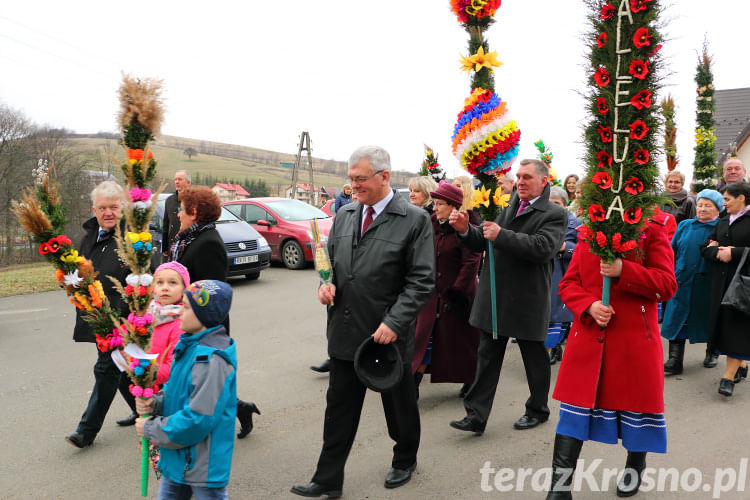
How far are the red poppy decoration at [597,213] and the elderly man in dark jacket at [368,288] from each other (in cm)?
94

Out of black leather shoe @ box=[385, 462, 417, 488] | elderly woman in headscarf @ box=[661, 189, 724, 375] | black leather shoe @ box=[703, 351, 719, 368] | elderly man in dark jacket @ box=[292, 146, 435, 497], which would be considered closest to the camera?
elderly man in dark jacket @ box=[292, 146, 435, 497]

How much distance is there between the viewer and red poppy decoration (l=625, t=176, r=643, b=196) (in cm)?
330

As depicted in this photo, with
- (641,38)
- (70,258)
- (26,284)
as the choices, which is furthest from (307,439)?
(26,284)

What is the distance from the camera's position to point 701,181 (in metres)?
9.69

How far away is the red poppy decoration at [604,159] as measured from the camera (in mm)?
3396

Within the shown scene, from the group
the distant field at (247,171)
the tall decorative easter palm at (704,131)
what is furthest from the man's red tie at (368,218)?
the distant field at (247,171)

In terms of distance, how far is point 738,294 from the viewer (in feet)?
17.7

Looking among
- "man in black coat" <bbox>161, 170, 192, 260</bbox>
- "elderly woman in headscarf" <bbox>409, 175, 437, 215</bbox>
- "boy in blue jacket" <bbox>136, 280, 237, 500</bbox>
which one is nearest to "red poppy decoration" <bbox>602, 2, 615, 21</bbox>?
"elderly woman in headscarf" <bbox>409, 175, 437, 215</bbox>

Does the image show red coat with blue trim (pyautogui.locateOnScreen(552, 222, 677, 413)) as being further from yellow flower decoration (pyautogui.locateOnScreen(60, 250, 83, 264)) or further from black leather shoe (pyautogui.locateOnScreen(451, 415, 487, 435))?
yellow flower decoration (pyautogui.locateOnScreen(60, 250, 83, 264))

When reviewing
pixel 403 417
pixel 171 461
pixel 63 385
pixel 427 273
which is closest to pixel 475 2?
pixel 427 273

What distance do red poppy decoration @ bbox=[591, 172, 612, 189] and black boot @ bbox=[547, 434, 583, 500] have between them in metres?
1.48

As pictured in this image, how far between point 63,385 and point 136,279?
3.78 m

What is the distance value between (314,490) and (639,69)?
3066 millimetres

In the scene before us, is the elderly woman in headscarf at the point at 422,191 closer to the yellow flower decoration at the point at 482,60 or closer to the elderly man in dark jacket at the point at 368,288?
the yellow flower decoration at the point at 482,60
